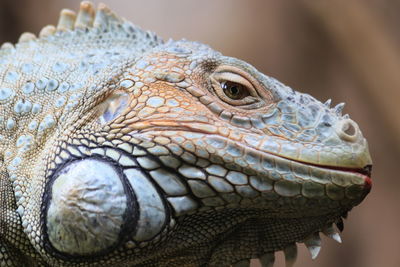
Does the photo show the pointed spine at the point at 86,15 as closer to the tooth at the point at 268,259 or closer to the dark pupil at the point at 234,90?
the dark pupil at the point at 234,90

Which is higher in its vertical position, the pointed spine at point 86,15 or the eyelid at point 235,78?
the pointed spine at point 86,15

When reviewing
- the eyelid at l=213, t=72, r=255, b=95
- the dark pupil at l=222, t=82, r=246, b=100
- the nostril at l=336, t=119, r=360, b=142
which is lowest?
the nostril at l=336, t=119, r=360, b=142

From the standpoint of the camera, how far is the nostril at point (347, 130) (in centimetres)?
231

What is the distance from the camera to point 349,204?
2.31m

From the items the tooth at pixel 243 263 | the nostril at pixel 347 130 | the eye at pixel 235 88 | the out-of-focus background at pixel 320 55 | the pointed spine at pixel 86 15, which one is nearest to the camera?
the nostril at pixel 347 130

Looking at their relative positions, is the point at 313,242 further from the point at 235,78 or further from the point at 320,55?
the point at 320,55

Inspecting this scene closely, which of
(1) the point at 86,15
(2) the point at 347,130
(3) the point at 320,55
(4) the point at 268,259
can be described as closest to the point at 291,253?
(4) the point at 268,259

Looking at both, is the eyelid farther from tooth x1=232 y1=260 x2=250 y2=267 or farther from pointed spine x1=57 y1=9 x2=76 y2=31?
pointed spine x1=57 y1=9 x2=76 y2=31

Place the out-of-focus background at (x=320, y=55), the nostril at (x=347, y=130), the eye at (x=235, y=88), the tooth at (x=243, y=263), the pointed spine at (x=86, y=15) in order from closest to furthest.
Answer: the nostril at (x=347, y=130) < the eye at (x=235, y=88) < the tooth at (x=243, y=263) < the pointed spine at (x=86, y=15) < the out-of-focus background at (x=320, y=55)

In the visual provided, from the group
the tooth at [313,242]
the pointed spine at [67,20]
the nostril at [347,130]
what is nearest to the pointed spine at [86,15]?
the pointed spine at [67,20]

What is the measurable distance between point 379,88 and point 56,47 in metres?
4.52

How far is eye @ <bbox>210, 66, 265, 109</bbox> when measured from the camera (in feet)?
8.01

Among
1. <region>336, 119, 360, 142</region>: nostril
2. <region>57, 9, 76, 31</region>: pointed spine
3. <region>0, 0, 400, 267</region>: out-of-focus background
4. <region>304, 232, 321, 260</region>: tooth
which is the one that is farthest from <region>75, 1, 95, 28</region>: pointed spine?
<region>0, 0, 400, 267</region>: out-of-focus background

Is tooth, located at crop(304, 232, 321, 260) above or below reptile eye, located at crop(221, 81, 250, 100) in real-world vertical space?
below
